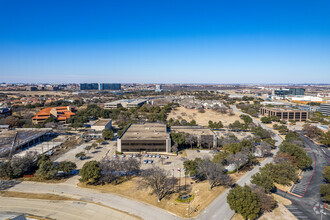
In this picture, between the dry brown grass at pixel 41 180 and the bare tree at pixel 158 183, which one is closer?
the bare tree at pixel 158 183

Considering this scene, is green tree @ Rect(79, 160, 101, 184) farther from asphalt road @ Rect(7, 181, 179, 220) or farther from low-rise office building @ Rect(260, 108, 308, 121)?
low-rise office building @ Rect(260, 108, 308, 121)

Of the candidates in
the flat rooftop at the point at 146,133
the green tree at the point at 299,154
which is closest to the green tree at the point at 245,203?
the green tree at the point at 299,154

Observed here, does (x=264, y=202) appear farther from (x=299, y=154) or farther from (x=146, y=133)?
(x=146, y=133)

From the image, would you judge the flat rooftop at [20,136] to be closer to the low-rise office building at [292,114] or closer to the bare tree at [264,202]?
the bare tree at [264,202]

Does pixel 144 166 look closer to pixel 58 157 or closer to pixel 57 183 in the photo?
pixel 57 183

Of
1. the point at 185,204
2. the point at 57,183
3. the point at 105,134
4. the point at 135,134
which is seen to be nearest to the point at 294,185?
the point at 185,204

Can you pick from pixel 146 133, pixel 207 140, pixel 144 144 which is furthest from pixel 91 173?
pixel 207 140
